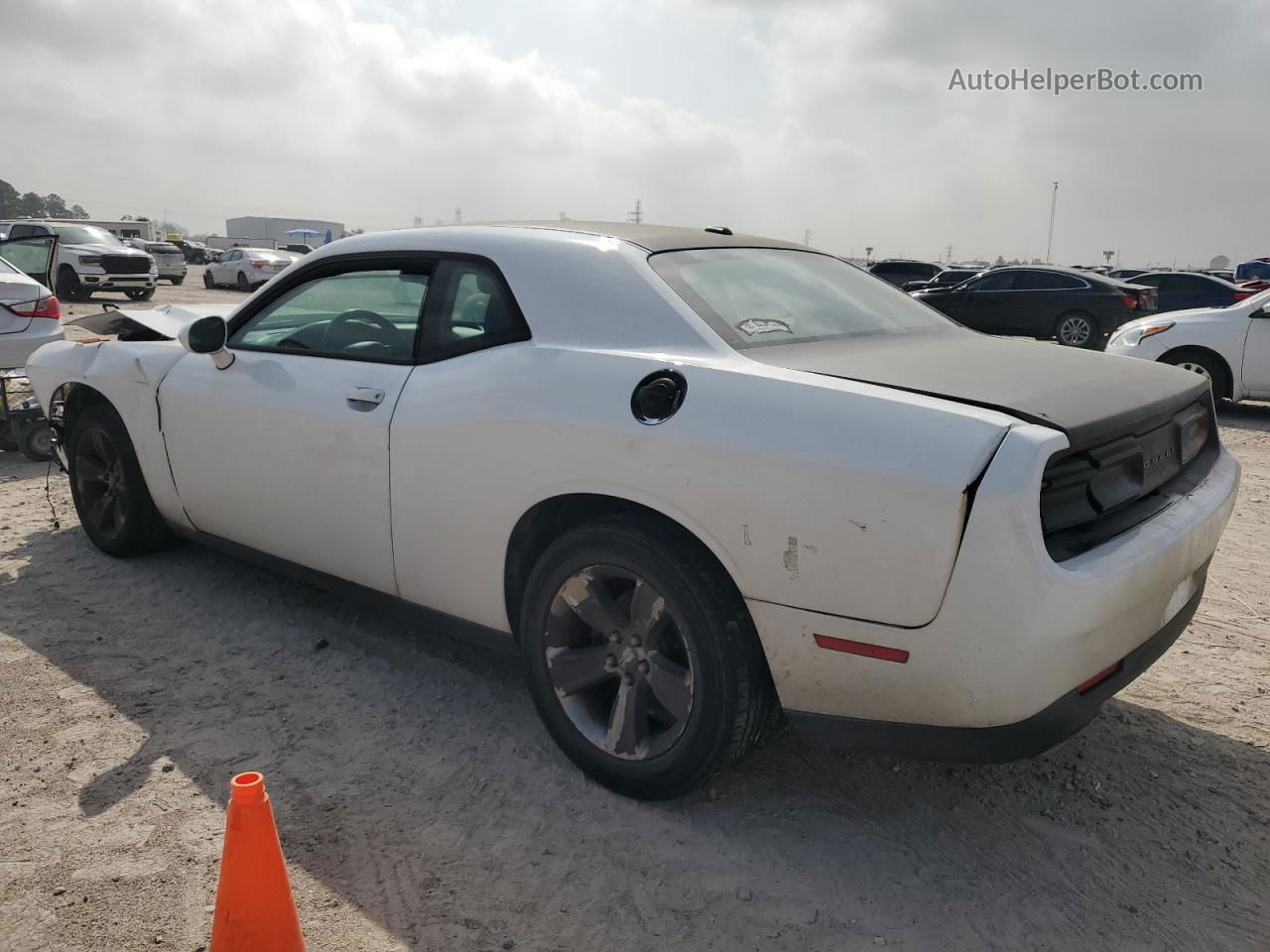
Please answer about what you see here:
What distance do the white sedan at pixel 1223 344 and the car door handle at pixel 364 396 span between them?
824 cm

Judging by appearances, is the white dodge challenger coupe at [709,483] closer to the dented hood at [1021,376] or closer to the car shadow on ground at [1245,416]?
the dented hood at [1021,376]

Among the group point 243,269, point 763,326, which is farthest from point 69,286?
point 763,326

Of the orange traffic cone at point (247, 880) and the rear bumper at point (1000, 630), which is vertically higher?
the rear bumper at point (1000, 630)

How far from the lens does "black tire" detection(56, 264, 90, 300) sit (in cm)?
2194

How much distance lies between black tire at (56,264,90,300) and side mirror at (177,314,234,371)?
21.5 meters

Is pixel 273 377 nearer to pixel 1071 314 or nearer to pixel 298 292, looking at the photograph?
pixel 298 292

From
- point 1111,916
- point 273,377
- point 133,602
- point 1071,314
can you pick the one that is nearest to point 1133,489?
point 1111,916

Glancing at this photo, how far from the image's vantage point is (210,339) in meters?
3.75

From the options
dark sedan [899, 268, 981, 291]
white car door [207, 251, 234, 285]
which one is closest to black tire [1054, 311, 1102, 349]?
dark sedan [899, 268, 981, 291]

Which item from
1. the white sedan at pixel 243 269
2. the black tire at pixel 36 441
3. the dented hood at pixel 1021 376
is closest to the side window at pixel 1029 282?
the dented hood at pixel 1021 376

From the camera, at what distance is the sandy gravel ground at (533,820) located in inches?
91.4

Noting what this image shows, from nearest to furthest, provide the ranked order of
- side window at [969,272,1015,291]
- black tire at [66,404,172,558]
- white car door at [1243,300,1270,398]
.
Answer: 1. black tire at [66,404,172,558]
2. white car door at [1243,300,1270,398]
3. side window at [969,272,1015,291]

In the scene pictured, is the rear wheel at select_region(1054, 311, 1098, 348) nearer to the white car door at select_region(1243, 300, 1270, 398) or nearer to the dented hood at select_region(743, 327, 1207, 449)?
the white car door at select_region(1243, 300, 1270, 398)

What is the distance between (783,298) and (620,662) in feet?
4.16
